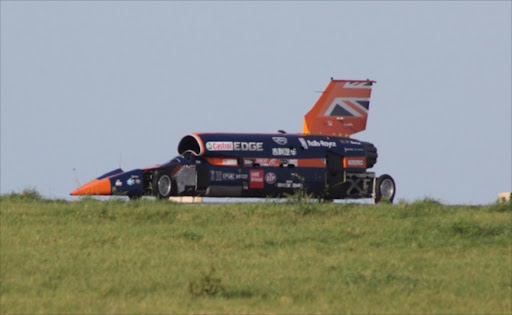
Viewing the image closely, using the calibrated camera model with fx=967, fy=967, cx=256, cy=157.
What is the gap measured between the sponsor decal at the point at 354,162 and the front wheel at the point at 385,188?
0.71 m

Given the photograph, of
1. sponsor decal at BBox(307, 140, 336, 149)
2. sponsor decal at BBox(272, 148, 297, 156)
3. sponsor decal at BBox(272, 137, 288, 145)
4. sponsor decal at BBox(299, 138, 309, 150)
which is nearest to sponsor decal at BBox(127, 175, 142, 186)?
sponsor decal at BBox(272, 148, 297, 156)

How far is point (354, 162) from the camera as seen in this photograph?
99.4ft

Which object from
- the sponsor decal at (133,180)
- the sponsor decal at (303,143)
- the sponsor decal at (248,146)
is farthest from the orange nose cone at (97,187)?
the sponsor decal at (303,143)

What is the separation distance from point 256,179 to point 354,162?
147 inches

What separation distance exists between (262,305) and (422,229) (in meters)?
7.15

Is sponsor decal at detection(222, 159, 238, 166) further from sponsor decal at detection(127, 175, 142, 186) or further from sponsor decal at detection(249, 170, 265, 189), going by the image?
sponsor decal at detection(127, 175, 142, 186)

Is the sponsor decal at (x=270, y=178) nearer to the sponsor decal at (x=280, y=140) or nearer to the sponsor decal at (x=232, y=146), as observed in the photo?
the sponsor decal at (x=232, y=146)

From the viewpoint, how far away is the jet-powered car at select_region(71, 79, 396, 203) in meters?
27.1

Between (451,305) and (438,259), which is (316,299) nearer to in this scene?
(451,305)

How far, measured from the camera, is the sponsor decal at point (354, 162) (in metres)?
30.1

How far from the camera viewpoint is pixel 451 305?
45.4 feet

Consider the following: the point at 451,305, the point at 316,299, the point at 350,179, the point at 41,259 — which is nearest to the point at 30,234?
the point at 41,259

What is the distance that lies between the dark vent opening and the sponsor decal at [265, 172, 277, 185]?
85.1 inches

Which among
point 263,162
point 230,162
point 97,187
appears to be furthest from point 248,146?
point 97,187
